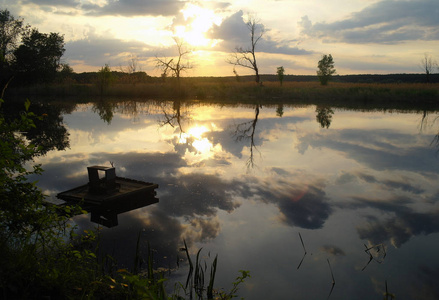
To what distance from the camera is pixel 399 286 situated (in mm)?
5359

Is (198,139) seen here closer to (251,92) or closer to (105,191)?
(105,191)

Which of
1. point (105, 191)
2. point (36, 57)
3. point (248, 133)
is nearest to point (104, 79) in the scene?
point (36, 57)

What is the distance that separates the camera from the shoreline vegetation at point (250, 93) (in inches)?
1877

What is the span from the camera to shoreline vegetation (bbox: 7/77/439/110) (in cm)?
4767

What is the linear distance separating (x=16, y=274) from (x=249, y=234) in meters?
4.64

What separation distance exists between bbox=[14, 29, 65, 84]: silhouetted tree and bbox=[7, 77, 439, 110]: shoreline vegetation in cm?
343

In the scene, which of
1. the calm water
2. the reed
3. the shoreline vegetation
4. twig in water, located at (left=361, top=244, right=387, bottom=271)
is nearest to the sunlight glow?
the calm water

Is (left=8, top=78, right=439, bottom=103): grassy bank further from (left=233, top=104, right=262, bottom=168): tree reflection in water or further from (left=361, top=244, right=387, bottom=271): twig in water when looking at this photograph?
(left=361, top=244, right=387, bottom=271): twig in water

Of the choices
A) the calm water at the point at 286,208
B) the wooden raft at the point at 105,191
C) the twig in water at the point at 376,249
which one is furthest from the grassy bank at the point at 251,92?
the twig in water at the point at 376,249

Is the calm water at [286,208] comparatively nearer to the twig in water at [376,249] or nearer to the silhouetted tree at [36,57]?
the twig in water at [376,249]

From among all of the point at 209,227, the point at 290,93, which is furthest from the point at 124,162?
the point at 290,93

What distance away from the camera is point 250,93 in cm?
5316

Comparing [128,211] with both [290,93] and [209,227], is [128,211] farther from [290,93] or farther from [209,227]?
[290,93]

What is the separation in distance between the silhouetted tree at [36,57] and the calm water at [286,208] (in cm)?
3599
